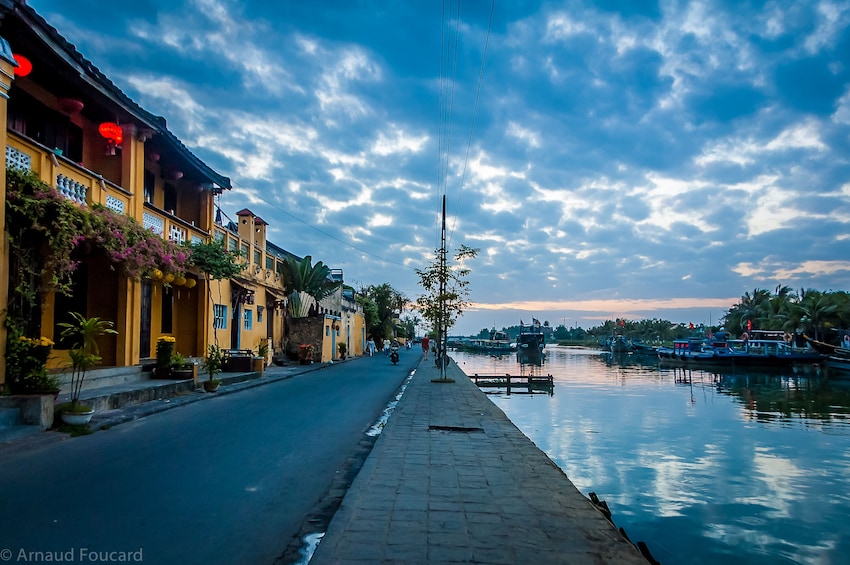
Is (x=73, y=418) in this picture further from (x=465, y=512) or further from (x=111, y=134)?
(x=111, y=134)

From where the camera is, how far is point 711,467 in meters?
12.8

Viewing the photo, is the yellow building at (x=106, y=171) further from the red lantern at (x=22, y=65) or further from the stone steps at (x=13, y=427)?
the stone steps at (x=13, y=427)

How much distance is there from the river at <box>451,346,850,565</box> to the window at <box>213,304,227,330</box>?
11485mm

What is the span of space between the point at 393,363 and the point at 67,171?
83.0 feet

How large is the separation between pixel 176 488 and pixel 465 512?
3.10 m

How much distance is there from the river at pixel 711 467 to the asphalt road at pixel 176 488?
4886 millimetres

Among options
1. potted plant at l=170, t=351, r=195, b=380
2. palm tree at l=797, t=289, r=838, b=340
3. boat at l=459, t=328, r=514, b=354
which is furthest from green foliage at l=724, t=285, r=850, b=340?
potted plant at l=170, t=351, r=195, b=380

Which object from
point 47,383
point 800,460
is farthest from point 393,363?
point 47,383

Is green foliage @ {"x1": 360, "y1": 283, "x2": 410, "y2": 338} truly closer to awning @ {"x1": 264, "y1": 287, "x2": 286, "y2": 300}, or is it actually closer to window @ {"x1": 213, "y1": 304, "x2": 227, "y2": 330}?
awning @ {"x1": 264, "y1": 287, "x2": 286, "y2": 300}

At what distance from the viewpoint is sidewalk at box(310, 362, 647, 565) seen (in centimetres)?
412

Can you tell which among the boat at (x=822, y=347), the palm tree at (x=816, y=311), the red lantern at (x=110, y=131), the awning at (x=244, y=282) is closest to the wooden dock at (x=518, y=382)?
the awning at (x=244, y=282)

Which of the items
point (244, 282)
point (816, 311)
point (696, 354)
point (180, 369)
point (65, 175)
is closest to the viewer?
point (65, 175)

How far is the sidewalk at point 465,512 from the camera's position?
4.12 m

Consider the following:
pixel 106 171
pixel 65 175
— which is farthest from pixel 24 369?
pixel 106 171
